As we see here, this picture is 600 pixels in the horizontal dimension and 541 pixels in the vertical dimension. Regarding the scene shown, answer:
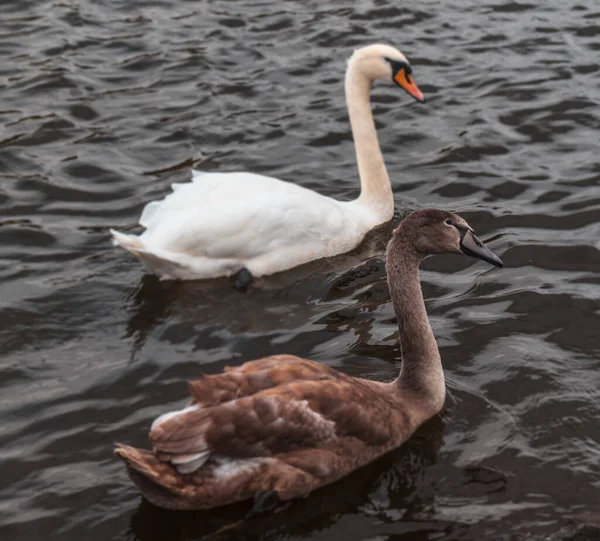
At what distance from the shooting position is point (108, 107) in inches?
420

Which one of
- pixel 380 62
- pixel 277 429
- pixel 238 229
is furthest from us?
pixel 380 62

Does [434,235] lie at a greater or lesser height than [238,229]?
greater

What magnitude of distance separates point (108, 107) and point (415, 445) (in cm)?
571

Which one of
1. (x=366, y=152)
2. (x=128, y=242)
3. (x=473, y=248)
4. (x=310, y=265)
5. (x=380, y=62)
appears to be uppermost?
(x=380, y=62)

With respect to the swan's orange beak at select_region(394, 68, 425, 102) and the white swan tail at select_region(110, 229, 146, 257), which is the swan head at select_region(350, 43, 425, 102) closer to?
the swan's orange beak at select_region(394, 68, 425, 102)

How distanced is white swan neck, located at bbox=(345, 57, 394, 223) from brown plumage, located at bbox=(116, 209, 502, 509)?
2.66 metres

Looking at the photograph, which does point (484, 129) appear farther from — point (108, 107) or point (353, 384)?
point (353, 384)

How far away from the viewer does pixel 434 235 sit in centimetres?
645

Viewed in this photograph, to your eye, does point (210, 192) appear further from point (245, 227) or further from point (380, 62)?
point (380, 62)

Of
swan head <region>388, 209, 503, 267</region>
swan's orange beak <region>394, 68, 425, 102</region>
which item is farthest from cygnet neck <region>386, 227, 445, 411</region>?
swan's orange beak <region>394, 68, 425, 102</region>

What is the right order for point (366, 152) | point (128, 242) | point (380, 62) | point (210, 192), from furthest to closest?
1. point (380, 62)
2. point (366, 152)
3. point (210, 192)
4. point (128, 242)

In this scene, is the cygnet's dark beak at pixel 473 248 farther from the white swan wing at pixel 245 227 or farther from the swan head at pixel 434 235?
the white swan wing at pixel 245 227

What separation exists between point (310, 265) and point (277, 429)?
2779 mm

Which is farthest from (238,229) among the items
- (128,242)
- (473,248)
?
(473,248)
